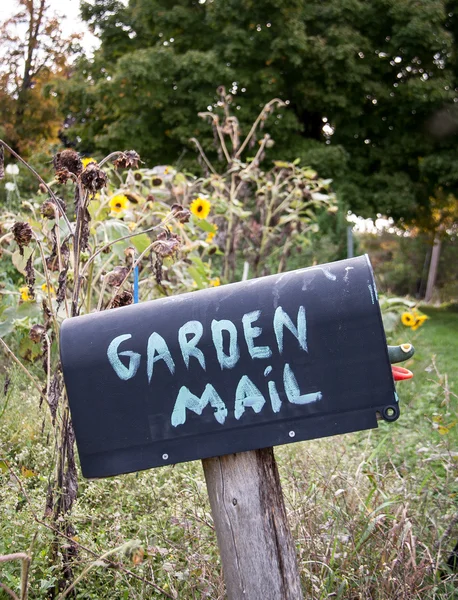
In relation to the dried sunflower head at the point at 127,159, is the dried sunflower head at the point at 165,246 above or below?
below

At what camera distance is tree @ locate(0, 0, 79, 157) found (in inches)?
604

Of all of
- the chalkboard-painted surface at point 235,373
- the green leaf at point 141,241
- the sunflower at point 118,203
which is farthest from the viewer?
the sunflower at point 118,203

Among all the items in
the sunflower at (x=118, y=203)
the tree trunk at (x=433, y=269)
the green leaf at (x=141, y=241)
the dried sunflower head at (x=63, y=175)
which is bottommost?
the dried sunflower head at (x=63, y=175)

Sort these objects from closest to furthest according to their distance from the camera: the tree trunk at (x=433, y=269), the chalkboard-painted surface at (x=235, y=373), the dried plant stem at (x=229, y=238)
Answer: the chalkboard-painted surface at (x=235, y=373) < the dried plant stem at (x=229, y=238) < the tree trunk at (x=433, y=269)

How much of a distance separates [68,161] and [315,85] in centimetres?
1248

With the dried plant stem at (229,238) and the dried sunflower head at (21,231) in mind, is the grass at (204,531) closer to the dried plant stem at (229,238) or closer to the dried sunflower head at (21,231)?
the dried sunflower head at (21,231)

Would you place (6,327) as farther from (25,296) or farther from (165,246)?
(165,246)

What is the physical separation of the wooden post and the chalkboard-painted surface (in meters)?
0.14

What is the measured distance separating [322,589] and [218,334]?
38.8 inches

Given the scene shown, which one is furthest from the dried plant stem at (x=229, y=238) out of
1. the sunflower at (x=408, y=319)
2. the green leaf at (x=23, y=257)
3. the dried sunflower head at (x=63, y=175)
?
the dried sunflower head at (x=63, y=175)

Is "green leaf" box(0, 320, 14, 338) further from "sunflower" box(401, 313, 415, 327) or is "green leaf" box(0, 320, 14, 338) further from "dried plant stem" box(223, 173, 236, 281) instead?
"sunflower" box(401, 313, 415, 327)

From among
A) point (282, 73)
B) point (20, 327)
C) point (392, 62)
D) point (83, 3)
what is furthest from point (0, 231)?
point (83, 3)

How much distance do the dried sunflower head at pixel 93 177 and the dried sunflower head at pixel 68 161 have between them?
28 millimetres

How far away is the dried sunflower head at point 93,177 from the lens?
187 centimetres
